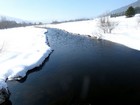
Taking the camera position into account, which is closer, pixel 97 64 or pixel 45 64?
pixel 97 64

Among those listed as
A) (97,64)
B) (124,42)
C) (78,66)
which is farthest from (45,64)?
(124,42)

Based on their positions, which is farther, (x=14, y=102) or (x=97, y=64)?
(x=97, y=64)

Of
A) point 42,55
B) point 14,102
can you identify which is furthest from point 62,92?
point 42,55

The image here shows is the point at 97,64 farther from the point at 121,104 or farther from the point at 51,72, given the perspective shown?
the point at 121,104

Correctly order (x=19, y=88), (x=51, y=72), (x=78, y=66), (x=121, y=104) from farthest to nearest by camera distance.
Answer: (x=78, y=66) < (x=51, y=72) < (x=19, y=88) < (x=121, y=104)

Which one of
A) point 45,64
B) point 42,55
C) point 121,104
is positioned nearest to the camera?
point 121,104

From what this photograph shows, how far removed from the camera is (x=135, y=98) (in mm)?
13516

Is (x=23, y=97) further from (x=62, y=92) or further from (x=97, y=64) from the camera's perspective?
(x=97, y=64)

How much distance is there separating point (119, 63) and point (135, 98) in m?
9.27

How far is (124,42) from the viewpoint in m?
34.8

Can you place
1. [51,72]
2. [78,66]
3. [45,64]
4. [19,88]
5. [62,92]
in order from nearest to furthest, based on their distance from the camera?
[62,92]
[19,88]
[51,72]
[78,66]
[45,64]

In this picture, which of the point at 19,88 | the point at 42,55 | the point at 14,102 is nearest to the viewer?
the point at 14,102

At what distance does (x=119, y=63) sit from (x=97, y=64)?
2.64 m

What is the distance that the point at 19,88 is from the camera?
16.9 m
